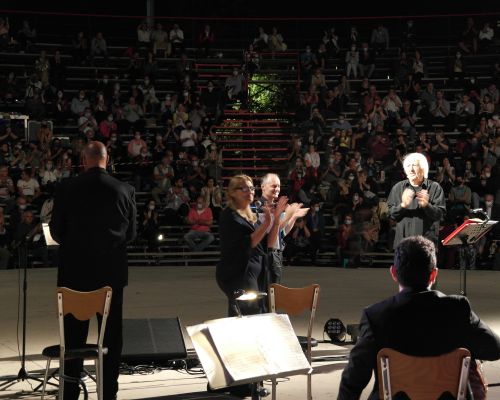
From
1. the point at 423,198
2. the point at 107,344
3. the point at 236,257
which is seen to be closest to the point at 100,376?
the point at 107,344

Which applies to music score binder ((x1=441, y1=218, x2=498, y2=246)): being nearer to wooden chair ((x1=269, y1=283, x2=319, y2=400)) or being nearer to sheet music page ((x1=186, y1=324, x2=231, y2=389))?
wooden chair ((x1=269, y1=283, x2=319, y2=400))

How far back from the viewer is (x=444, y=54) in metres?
25.8

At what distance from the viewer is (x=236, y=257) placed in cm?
672

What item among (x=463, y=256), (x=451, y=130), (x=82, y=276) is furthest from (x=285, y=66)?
(x=82, y=276)

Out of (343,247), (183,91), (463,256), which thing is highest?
(183,91)

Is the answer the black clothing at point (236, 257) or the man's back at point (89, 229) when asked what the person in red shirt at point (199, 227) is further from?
the man's back at point (89, 229)

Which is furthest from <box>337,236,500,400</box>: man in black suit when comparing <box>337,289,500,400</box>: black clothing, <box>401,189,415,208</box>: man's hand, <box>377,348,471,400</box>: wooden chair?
<box>401,189,415,208</box>: man's hand

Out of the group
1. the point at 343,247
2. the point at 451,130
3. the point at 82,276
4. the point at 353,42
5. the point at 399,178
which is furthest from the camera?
the point at 353,42

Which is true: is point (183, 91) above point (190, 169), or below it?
above

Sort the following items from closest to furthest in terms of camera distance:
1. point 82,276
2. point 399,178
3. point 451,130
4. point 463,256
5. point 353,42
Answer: point 82,276, point 463,256, point 399,178, point 451,130, point 353,42

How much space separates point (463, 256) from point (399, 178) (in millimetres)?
10567

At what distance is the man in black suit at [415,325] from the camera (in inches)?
153

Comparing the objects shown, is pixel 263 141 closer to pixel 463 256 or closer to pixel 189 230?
pixel 189 230

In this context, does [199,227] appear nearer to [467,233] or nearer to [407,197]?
[467,233]
